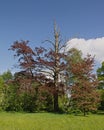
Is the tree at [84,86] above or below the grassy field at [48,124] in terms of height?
above

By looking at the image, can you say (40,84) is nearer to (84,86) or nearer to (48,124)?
(84,86)

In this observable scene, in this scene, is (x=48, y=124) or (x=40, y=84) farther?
(x=40, y=84)

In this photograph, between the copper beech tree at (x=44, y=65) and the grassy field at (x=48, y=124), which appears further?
the copper beech tree at (x=44, y=65)

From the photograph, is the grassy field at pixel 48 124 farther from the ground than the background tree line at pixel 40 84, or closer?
closer

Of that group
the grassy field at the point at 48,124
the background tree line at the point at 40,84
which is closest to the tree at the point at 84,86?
the background tree line at the point at 40,84

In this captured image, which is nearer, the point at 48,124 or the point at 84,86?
the point at 48,124

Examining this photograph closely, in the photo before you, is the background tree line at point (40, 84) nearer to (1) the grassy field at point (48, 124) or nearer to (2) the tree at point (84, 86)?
(2) the tree at point (84, 86)

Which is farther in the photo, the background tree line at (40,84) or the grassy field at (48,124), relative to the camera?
the background tree line at (40,84)

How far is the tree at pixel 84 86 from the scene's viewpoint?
33125 mm

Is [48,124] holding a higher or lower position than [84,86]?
lower

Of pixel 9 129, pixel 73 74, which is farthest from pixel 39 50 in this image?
pixel 9 129

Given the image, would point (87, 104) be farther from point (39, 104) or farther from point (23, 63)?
point (23, 63)

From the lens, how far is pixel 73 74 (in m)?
36.6

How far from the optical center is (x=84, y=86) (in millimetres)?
33688
